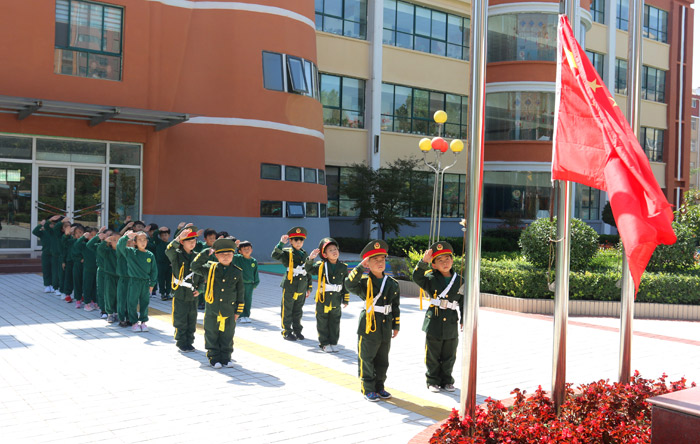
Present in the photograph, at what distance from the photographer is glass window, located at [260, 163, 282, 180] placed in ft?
70.3

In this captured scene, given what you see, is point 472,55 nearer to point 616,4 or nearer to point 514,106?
point 514,106

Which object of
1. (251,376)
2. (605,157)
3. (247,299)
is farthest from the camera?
(247,299)

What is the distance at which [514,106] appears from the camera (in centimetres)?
3144

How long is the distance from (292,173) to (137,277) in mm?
12272

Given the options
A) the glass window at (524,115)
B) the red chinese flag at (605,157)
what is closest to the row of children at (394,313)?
the red chinese flag at (605,157)

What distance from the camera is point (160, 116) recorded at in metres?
18.8

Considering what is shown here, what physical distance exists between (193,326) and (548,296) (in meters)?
7.58

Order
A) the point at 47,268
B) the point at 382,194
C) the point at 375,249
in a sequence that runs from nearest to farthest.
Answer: the point at 375,249, the point at 47,268, the point at 382,194

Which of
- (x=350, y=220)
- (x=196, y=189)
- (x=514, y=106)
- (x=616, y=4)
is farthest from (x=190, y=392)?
(x=616, y=4)

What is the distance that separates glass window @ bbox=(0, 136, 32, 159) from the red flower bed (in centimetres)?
1735

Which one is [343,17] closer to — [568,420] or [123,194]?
[123,194]

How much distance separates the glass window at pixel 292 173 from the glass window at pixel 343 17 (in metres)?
8.42

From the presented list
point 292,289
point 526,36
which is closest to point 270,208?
point 292,289

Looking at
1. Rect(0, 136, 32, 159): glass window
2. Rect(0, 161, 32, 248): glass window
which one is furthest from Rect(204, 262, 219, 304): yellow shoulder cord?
Rect(0, 136, 32, 159): glass window
